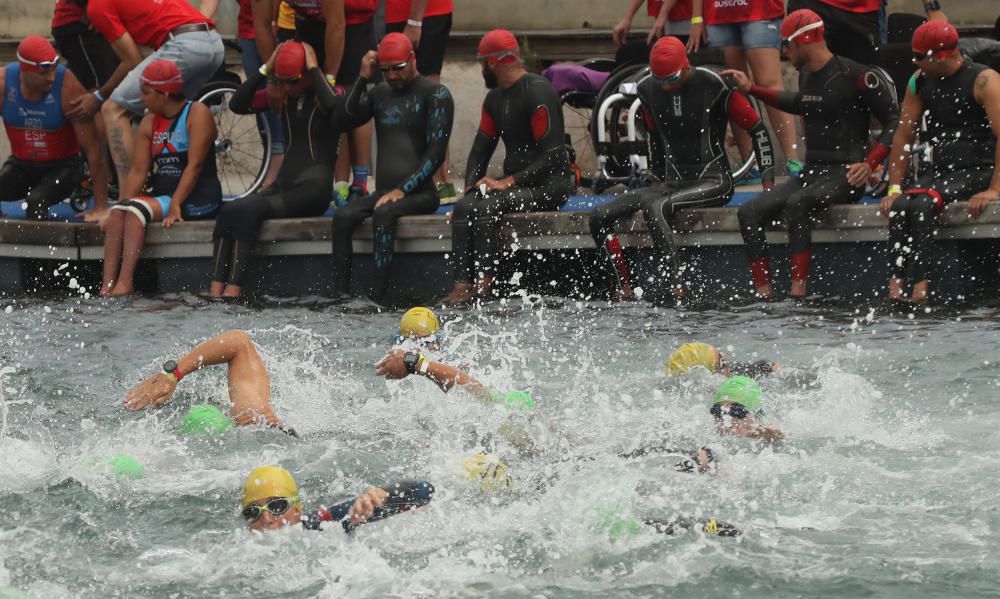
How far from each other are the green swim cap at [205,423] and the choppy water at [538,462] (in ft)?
0.23

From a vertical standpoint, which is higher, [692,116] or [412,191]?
[692,116]

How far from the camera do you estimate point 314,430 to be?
27.2ft

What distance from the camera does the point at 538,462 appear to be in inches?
291

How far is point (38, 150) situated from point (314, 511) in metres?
7.74

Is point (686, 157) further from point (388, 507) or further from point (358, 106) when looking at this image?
point (388, 507)

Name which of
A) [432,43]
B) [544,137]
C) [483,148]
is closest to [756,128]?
[544,137]

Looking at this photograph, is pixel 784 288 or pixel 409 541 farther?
pixel 784 288

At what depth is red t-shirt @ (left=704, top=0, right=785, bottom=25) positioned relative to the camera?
11867 millimetres

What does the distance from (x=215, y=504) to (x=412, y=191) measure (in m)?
5.14

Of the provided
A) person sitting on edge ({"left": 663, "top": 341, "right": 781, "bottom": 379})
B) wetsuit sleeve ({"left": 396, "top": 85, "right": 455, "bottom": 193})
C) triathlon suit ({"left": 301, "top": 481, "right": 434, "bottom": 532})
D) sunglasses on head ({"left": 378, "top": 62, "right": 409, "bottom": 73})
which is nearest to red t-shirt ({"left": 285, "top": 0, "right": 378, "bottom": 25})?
sunglasses on head ({"left": 378, "top": 62, "right": 409, "bottom": 73})

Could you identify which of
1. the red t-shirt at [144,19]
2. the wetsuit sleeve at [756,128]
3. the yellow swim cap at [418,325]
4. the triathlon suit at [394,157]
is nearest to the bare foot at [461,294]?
the triathlon suit at [394,157]

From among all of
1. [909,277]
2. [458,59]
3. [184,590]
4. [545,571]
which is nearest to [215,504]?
[184,590]

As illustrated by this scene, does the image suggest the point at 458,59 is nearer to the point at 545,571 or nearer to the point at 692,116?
the point at 692,116

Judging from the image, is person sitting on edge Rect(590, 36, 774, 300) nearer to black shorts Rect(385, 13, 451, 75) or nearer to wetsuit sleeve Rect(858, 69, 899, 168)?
wetsuit sleeve Rect(858, 69, 899, 168)
